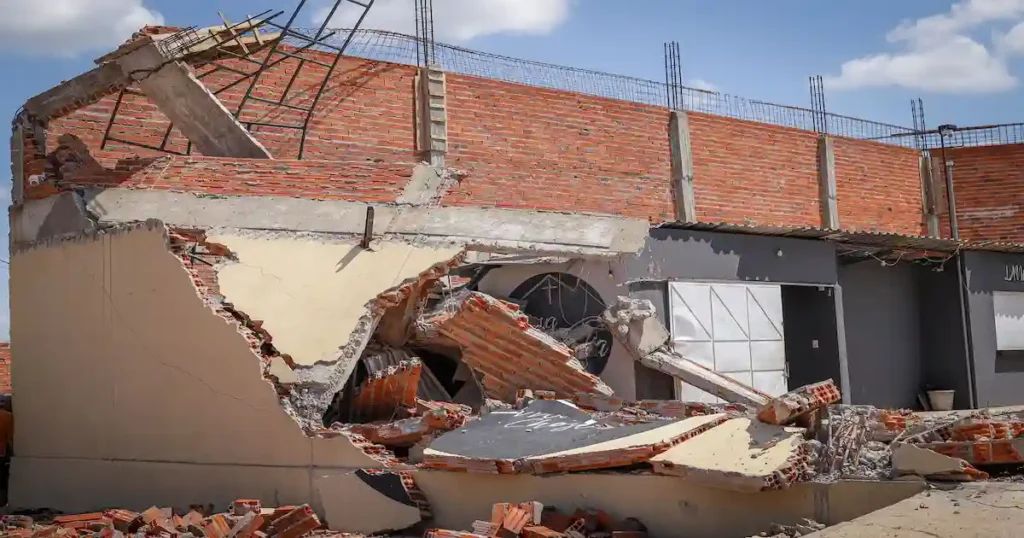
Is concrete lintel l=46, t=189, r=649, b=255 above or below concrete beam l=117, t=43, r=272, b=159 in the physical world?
below

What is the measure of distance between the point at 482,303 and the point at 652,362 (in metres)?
2.17

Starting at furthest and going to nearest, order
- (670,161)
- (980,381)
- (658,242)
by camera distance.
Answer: (670,161) → (980,381) → (658,242)

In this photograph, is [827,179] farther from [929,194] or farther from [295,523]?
[295,523]

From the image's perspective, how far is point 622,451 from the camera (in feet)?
21.9

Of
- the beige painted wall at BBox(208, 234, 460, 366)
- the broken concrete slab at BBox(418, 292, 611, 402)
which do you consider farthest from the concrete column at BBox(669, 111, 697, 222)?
the beige painted wall at BBox(208, 234, 460, 366)

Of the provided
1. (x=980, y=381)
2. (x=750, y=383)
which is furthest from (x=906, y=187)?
(x=750, y=383)

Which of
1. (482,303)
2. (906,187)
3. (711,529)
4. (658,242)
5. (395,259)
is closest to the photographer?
(711,529)

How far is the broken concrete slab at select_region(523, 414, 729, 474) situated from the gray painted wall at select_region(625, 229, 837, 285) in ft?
15.5

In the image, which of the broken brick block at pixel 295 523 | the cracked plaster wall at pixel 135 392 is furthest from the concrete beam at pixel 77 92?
the broken brick block at pixel 295 523

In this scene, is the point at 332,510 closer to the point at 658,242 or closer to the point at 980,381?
the point at 658,242

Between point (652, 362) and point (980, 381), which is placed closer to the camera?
point (652, 362)

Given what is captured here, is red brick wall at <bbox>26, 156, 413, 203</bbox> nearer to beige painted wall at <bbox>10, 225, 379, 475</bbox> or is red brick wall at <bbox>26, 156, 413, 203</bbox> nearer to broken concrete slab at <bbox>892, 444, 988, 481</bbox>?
beige painted wall at <bbox>10, 225, 379, 475</bbox>

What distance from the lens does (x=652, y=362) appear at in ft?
37.0

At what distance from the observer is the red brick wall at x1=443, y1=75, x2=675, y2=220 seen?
16.2 meters
